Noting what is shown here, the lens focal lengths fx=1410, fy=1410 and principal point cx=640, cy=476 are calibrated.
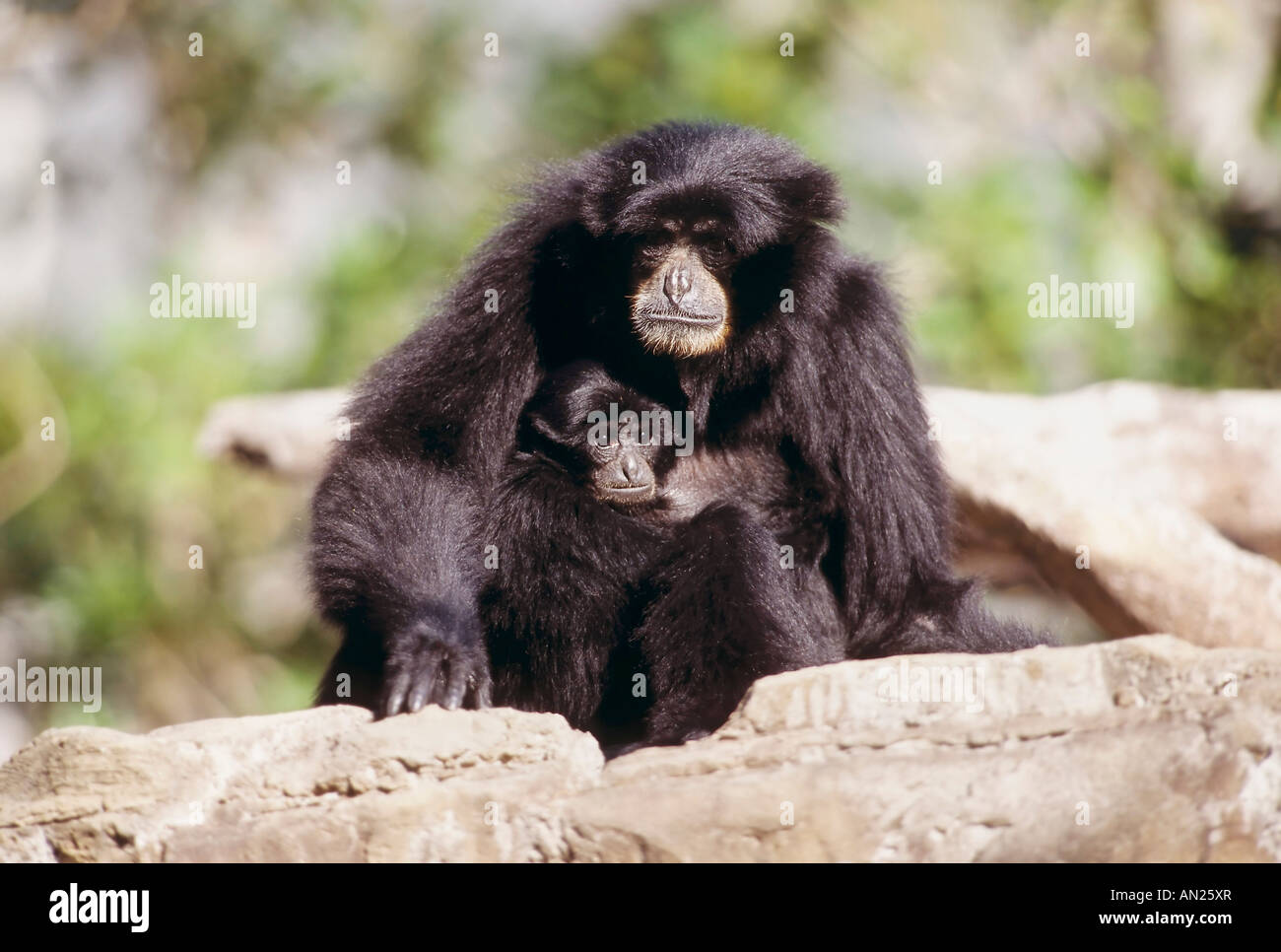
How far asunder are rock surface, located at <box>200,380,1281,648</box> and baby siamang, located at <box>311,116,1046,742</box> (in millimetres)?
3342

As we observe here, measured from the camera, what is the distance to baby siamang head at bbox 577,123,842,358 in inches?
276

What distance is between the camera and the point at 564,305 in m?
7.45

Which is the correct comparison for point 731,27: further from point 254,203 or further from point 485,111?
point 254,203

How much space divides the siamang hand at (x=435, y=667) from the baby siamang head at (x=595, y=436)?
3.90 ft

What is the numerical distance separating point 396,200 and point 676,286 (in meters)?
10.7

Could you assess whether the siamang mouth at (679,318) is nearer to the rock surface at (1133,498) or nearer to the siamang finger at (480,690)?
the siamang finger at (480,690)

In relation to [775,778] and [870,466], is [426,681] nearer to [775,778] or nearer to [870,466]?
[775,778]

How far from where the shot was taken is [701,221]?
7.06 meters

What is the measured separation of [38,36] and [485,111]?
5053mm

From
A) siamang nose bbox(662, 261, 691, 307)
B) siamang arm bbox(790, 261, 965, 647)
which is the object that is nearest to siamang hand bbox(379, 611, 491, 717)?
siamang nose bbox(662, 261, 691, 307)

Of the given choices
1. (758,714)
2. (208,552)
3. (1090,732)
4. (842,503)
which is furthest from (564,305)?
(208,552)
